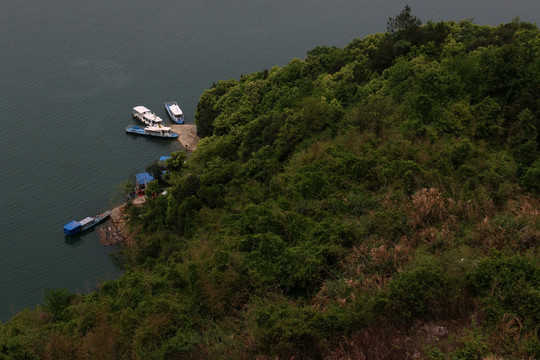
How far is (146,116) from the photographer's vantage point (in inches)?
1866

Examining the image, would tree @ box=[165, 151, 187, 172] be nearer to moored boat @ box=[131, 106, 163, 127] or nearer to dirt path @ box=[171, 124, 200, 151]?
dirt path @ box=[171, 124, 200, 151]

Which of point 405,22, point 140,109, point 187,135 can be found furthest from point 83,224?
point 405,22

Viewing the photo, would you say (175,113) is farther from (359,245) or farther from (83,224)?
(359,245)

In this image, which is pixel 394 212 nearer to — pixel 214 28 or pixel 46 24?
pixel 214 28

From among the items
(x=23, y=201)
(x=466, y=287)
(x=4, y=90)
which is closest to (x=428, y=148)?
(x=466, y=287)

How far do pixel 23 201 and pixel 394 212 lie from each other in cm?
2995

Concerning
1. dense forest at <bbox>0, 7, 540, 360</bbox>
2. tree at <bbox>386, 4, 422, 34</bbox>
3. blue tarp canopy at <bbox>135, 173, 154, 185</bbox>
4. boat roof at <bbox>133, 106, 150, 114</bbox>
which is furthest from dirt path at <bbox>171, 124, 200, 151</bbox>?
tree at <bbox>386, 4, 422, 34</bbox>

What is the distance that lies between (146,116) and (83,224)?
49.1ft

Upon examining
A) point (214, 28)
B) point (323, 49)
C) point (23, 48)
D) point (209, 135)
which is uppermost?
point (23, 48)

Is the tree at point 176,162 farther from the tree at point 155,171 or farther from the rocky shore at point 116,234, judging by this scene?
the rocky shore at point 116,234

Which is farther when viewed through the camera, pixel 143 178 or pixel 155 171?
pixel 143 178

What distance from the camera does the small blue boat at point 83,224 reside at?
34.7 meters

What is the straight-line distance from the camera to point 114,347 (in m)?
14.4

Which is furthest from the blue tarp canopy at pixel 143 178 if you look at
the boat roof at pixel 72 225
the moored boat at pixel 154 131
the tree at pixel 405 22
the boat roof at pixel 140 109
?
the tree at pixel 405 22
